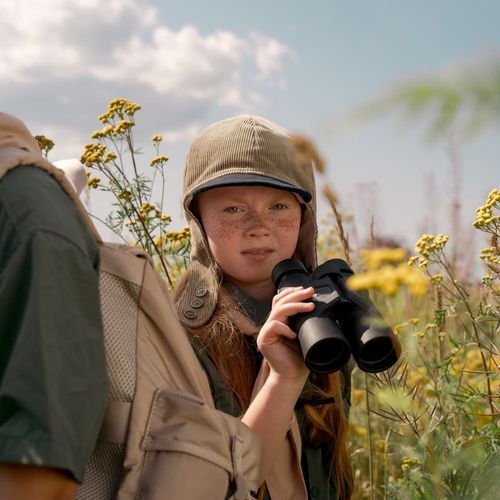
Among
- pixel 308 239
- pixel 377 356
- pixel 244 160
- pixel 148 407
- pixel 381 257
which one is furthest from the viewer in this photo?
pixel 308 239

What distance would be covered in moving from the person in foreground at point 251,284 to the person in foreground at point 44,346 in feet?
3.59

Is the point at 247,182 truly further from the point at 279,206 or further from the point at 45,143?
the point at 45,143

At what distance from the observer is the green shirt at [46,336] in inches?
40.8

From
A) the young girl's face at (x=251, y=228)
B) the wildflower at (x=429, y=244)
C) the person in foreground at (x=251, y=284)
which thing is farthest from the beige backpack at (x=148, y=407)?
the wildflower at (x=429, y=244)

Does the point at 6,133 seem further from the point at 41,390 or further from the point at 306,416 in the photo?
the point at 306,416

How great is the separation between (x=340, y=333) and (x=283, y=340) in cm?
22

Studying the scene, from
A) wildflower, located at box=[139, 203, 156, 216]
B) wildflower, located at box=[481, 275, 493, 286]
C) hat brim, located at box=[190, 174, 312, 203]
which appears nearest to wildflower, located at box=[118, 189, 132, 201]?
wildflower, located at box=[139, 203, 156, 216]

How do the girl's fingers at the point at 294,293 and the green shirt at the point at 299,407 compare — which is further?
the green shirt at the point at 299,407

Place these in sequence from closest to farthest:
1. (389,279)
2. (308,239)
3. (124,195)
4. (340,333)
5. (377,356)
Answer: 1. (389,279)
2. (340,333)
3. (377,356)
4. (308,239)
5. (124,195)

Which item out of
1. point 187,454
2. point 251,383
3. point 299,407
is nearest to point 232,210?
point 251,383

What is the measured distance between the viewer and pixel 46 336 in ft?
3.48

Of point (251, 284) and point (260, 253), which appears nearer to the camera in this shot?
point (260, 253)

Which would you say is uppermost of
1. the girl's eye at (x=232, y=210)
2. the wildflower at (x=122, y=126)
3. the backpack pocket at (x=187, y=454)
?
the wildflower at (x=122, y=126)

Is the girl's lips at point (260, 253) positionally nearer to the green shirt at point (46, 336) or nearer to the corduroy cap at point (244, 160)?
the corduroy cap at point (244, 160)
